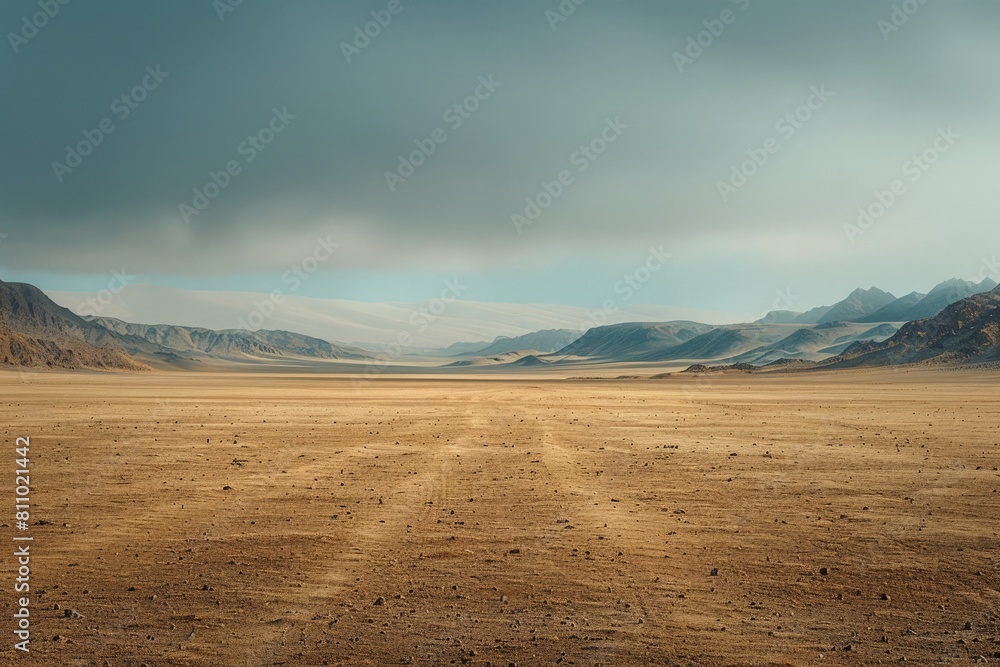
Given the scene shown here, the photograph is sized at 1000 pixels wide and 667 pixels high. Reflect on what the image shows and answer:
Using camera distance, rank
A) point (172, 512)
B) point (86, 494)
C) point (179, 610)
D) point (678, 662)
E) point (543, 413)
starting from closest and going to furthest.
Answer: point (678, 662)
point (179, 610)
point (172, 512)
point (86, 494)
point (543, 413)

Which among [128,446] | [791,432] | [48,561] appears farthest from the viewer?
[791,432]

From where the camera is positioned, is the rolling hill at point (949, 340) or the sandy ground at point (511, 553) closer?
the sandy ground at point (511, 553)

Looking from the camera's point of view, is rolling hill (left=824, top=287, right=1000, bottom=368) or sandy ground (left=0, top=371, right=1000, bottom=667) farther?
rolling hill (left=824, top=287, right=1000, bottom=368)

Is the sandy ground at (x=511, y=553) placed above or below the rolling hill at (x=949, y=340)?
below

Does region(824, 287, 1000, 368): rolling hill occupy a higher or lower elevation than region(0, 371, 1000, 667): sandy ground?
higher

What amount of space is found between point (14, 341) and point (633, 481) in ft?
443

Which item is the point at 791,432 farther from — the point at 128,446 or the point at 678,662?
the point at 128,446

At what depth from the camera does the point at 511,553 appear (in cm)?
1089

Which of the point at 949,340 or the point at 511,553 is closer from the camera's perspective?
the point at 511,553

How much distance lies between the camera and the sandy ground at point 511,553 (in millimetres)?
7637

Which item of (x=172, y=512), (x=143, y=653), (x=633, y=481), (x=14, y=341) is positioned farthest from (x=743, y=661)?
(x=14, y=341)

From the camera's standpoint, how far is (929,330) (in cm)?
11319

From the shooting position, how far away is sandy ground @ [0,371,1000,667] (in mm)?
7637

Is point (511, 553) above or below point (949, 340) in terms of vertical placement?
below
